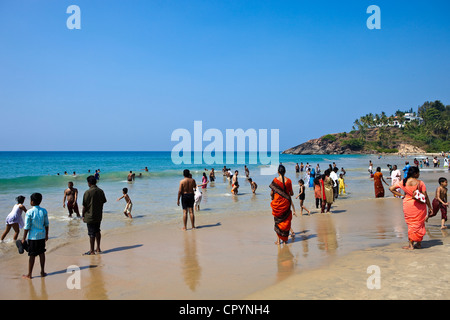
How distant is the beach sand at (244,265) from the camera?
17.0 ft

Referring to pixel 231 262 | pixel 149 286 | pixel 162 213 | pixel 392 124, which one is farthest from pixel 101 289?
pixel 392 124

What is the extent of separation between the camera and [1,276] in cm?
655

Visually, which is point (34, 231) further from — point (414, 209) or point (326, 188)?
point (326, 188)

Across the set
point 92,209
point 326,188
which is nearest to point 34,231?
point 92,209

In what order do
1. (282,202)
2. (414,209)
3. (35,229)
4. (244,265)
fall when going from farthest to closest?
(282,202), (414,209), (244,265), (35,229)

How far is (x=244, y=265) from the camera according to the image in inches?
264

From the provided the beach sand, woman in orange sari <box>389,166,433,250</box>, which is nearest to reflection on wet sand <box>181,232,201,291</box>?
the beach sand

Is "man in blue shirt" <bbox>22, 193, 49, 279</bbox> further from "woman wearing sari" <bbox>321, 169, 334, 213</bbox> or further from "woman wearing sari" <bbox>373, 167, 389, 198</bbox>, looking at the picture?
"woman wearing sari" <bbox>373, 167, 389, 198</bbox>

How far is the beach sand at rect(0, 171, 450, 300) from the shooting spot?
5172 mm

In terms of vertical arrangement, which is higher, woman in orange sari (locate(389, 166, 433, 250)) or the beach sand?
woman in orange sari (locate(389, 166, 433, 250))
